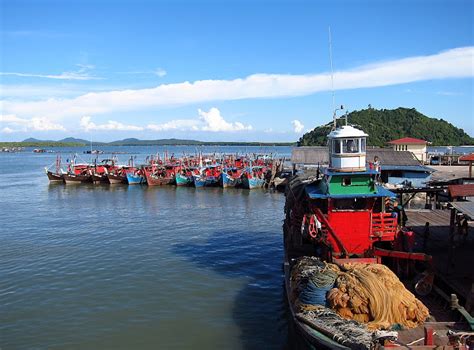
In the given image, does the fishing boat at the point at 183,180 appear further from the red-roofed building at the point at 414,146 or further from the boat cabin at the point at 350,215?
the boat cabin at the point at 350,215

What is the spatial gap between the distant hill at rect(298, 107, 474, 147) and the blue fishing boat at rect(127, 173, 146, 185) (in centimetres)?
8052

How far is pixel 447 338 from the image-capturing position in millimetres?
8633

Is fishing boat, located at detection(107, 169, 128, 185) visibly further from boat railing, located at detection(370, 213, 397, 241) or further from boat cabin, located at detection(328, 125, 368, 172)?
boat railing, located at detection(370, 213, 397, 241)

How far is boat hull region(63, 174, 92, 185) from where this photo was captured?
58.8m

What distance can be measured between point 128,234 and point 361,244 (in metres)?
17.5

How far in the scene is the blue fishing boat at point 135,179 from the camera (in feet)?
184

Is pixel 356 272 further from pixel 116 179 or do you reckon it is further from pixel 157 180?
pixel 116 179

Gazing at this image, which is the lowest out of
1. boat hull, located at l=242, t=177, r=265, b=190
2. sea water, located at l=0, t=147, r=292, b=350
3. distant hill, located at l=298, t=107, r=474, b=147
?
sea water, located at l=0, t=147, r=292, b=350

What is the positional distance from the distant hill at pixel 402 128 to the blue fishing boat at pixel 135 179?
8052 centimetres

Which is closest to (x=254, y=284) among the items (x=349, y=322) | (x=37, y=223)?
(x=349, y=322)

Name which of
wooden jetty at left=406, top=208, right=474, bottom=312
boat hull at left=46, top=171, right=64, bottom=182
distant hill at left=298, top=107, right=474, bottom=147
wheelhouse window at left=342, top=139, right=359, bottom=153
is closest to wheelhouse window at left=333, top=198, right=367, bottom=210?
wheelhouse window at left=342, top=139, right=359, bottom=153

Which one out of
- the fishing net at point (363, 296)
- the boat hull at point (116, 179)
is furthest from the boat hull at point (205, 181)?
the fishing net at point (363, 296)

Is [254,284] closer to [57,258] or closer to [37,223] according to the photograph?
[57,258]

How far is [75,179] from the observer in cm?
5894
